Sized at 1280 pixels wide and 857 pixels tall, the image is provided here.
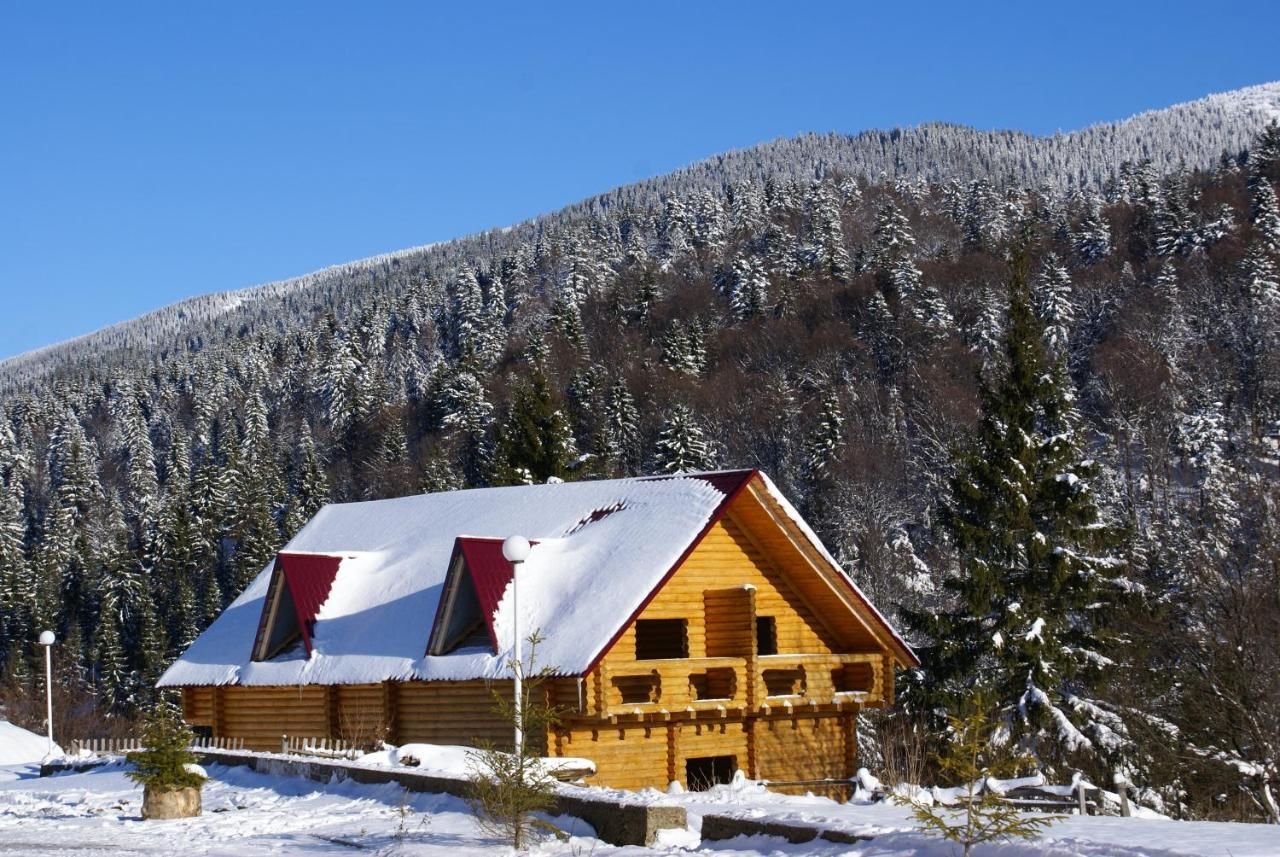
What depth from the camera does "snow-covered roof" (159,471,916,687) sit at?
23250 mm

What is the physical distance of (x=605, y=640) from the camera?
22.2 metres

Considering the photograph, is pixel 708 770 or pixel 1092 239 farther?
pixel 1092 239

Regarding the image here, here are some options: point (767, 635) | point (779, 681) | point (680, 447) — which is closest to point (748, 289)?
point (680, 447)

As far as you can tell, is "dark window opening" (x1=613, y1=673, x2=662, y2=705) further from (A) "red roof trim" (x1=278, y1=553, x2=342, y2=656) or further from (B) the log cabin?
(A) "red roof trim" (x1=278, y1=553, x2=342, y2=656)

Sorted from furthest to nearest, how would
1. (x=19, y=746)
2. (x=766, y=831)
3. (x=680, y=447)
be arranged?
(x=680, y=447)
(x=19, y=746)
(x=766, y=831)

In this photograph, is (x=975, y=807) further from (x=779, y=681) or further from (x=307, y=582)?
(x=307, y=582)

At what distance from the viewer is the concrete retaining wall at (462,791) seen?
42.9 feet

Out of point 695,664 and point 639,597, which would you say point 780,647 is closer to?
point 695,664

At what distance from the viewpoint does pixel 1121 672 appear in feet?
103

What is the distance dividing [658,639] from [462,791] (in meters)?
11.8

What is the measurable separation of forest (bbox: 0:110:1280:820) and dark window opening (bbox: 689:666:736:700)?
791 centimetres

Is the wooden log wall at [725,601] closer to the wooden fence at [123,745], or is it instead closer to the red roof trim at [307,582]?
the red roof trim at [307,582]

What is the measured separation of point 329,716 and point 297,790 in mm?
7863

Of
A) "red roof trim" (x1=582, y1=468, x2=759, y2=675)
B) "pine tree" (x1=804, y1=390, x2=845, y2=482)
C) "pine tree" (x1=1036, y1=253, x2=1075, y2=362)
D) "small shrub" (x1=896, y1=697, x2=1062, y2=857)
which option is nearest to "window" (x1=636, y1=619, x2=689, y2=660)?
"red roof trim" (x1=582, y1=468, x2=759, y2=675)
